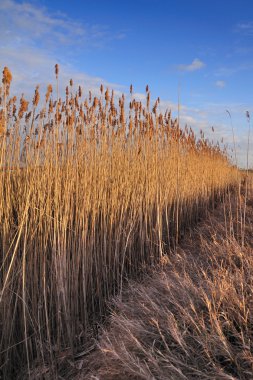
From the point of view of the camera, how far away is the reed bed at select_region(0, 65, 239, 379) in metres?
2.09

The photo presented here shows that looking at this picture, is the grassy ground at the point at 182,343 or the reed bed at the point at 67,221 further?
the reed bed at the point at 67,221

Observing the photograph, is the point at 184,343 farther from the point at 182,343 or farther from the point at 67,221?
the point at 67,221

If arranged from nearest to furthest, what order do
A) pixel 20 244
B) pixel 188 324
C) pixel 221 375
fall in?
pixel 221 375 < pixel 188 324 < pixel 20 244

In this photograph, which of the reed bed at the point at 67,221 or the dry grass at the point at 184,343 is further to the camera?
the reed bed at the point at 67,221

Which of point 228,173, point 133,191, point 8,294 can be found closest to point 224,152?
point 228,173

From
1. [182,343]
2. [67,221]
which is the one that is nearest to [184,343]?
[182,343]

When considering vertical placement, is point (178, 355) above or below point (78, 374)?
above

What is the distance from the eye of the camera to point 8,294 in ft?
6.99

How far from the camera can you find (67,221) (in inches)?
93.6

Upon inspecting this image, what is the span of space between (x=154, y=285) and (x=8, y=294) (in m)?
0.94

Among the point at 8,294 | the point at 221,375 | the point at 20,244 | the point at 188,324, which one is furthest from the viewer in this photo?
the point at 20,244

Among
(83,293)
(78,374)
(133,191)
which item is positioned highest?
(133,191)

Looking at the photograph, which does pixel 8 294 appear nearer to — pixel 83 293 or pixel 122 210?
pixel 83 293

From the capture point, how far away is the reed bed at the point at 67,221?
2095 mm
